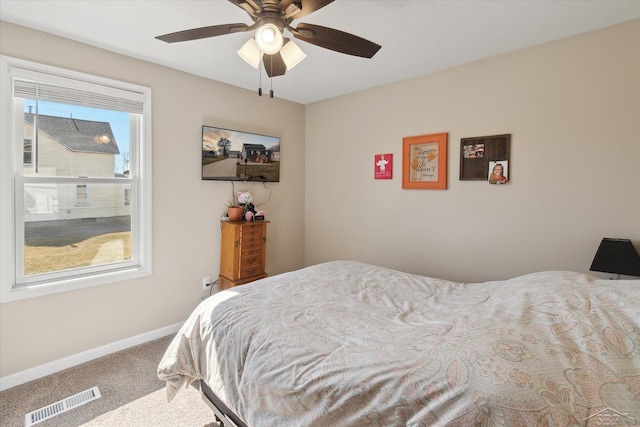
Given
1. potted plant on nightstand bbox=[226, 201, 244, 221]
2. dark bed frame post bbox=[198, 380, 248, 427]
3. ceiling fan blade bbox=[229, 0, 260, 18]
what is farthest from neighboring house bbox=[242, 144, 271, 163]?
dark bed frame post bbox=[198, 380, 248, 427]

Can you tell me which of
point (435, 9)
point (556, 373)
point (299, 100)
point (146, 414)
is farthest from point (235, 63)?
point (556, 373)

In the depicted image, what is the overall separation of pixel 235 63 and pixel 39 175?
176cm

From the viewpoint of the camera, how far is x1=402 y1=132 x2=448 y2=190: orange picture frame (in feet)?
9.17

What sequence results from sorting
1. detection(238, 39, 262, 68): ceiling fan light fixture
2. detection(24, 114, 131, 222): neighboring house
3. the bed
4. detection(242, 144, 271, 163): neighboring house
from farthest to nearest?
detection(242, 144, 271, 163): neighboring house, detection(24, 114, 131, 222): neighboring house, detection(238, 39, 262, 68): ceiling fan light fixture, the bed

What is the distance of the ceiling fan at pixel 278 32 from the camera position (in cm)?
142

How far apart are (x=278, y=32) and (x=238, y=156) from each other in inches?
75.4

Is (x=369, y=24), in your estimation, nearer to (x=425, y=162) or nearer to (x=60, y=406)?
(x=425, y=162)

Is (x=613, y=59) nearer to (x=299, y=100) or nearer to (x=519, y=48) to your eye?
(x=519, y=48)

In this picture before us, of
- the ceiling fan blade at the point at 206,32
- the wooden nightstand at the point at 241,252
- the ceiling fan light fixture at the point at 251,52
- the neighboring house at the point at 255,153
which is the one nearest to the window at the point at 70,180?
the wooden nightstand at the point at 241,252

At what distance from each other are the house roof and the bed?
5.92 feet

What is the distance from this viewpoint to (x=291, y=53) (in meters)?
1.84

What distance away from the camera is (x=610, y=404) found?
0.81m

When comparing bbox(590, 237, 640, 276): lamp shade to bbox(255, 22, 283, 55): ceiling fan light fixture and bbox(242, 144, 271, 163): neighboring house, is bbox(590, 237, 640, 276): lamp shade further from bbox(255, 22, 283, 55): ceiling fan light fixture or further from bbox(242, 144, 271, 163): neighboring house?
bbox(242, 144, 271, 163): neighboring house

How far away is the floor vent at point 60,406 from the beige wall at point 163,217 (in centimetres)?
48
